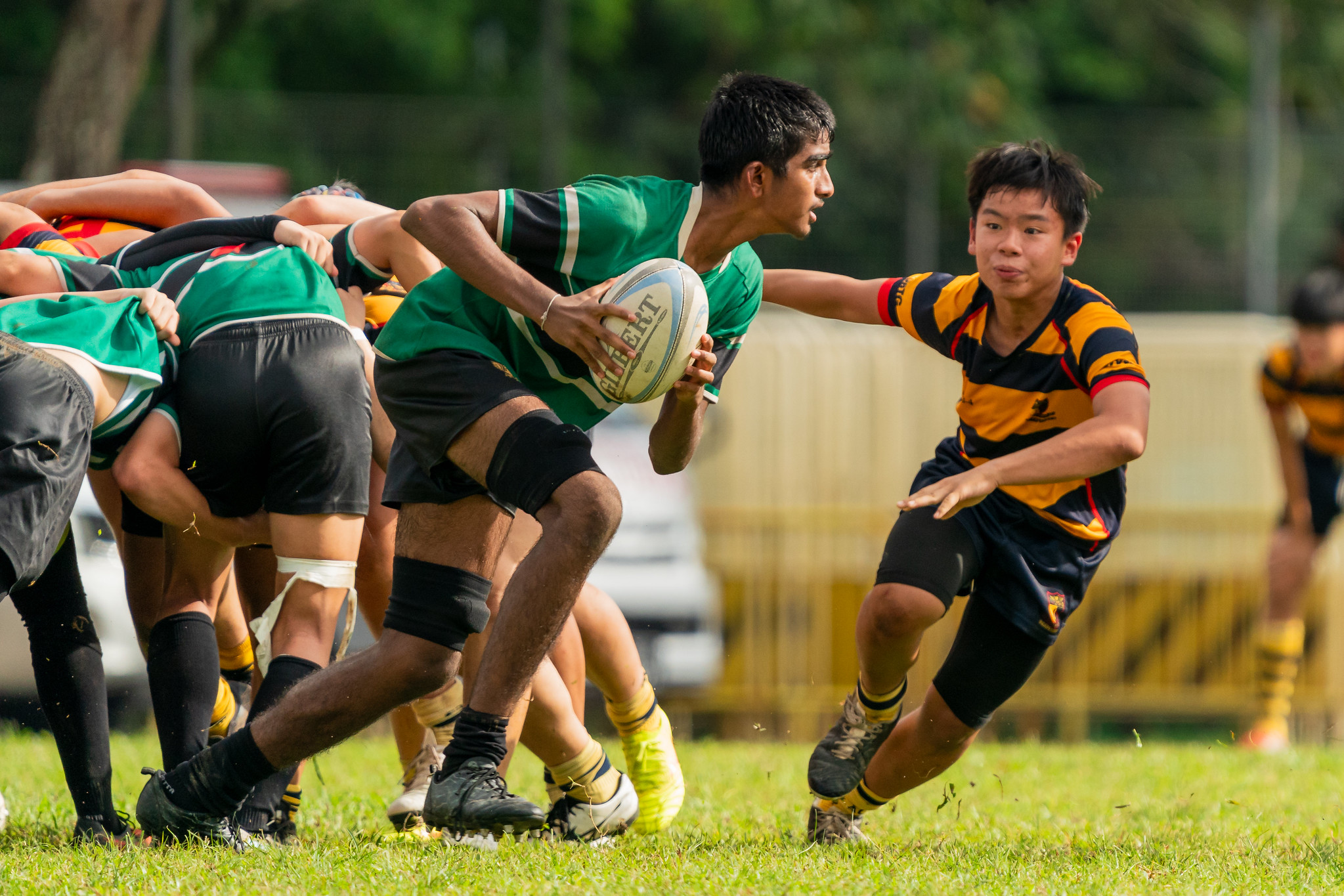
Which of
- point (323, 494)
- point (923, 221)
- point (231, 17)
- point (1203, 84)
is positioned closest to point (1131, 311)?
point (923, 221)

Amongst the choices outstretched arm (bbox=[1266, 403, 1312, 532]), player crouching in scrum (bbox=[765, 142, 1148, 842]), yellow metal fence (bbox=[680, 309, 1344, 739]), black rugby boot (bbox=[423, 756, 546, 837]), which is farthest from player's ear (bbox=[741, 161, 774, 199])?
outstretched arm (bbox=[1266, 403, 1312, 532])

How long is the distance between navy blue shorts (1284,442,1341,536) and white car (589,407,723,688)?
3714 millimetres

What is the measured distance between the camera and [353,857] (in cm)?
405

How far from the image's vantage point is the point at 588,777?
4.60m

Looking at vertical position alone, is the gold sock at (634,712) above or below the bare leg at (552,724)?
below

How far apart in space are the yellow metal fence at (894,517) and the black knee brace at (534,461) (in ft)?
20.3

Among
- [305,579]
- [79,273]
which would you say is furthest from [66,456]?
[79,273]

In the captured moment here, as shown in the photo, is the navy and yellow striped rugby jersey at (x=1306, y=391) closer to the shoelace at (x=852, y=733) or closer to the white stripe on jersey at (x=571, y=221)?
the shoelace at (x=852, y=733)

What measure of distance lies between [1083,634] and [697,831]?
623 centimetres

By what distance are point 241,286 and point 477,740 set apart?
4.97ft

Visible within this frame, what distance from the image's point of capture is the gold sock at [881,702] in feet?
15.1

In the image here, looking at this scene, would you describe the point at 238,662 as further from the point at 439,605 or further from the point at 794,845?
the point at 794,845

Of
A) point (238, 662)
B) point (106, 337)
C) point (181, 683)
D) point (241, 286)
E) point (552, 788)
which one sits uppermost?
point (241, 286)

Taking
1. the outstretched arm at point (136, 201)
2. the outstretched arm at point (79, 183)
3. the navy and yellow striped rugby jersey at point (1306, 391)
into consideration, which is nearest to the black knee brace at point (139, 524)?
the outstretched arm at point (136, 201)
